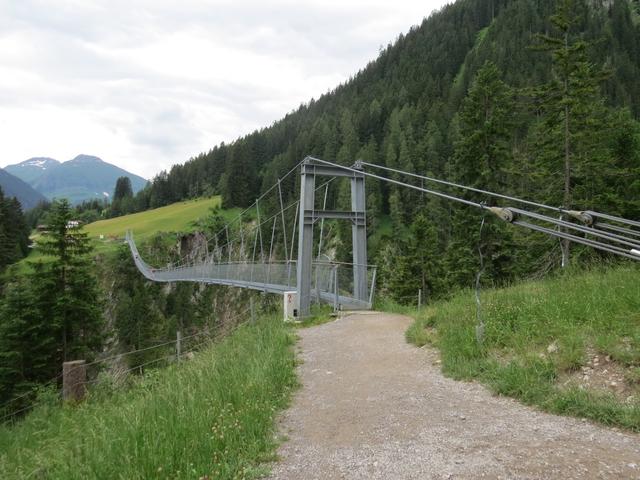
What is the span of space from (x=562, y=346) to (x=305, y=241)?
27.2 ft

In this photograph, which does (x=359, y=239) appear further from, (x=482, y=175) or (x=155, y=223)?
(x=155, y=223)

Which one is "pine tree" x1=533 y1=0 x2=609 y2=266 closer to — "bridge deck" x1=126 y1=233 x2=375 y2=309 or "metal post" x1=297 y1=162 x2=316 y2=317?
"bridge deck" x1=126 y1=233 x2=375 y2=309

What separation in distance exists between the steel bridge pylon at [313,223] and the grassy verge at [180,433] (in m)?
5.61

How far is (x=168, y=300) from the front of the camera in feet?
213

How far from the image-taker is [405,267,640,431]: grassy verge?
168 inches

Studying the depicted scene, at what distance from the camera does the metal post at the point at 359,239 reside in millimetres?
13227

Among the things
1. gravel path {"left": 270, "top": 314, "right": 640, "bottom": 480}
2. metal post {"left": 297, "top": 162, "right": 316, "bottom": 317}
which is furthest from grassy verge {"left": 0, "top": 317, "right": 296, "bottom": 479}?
metal post {"left": 297, "top": 162, "right": 316, "bottom": 317}

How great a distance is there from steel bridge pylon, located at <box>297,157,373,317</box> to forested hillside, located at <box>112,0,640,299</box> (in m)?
5.03

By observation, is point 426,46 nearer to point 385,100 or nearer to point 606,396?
point 385,100

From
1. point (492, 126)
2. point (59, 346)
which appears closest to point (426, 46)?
point (492, 126)

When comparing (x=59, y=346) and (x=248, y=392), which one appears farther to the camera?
(x=59, y=346)

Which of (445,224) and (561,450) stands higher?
(445,224)

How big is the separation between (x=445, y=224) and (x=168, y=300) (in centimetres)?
3831

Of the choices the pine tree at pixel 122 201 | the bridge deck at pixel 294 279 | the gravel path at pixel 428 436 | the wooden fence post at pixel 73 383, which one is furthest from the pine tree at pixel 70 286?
the pine tree at pixel 122 201
